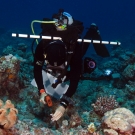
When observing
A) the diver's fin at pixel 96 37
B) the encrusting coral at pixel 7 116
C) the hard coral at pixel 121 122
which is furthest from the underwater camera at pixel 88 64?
the encrusting coral at pixel 7 116

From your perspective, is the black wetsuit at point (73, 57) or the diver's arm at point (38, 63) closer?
the black wetsuit at point (73, 57)

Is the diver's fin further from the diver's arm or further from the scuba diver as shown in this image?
the diver's arm

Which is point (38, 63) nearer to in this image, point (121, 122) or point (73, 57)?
point (73, 57)

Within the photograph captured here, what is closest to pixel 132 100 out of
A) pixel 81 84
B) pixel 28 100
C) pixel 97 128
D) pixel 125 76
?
pixel 125 76

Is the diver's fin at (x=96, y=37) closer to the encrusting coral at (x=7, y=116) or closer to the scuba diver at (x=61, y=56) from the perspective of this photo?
the scuba diver at (x=61, y=56)

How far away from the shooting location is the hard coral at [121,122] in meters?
3.66

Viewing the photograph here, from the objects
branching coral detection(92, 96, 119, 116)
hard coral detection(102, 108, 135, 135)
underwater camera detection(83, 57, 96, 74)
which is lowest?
branching coral detection(92, 96, 119, 116)

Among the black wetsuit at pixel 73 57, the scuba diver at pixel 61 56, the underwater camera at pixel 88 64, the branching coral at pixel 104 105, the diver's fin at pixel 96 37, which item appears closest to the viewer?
the scuba diver at pixel 61 56

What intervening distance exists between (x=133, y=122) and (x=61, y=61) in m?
1.82

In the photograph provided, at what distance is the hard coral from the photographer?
3.66 m

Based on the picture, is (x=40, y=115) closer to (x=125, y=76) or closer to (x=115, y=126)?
(x=115, y=126)

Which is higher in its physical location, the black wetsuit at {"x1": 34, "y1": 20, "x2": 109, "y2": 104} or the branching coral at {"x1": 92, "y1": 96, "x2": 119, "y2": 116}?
the black wetsuit at {"x1": 34, "y1": 20, "x2": 109, "y2": 104}

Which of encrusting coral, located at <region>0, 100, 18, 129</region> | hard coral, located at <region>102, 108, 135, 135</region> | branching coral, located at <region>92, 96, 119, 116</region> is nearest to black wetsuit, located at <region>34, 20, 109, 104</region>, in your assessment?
branching coral, located at <region>92, 96, 119, 116</region>

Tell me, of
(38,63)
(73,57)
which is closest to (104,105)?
(73,57)
